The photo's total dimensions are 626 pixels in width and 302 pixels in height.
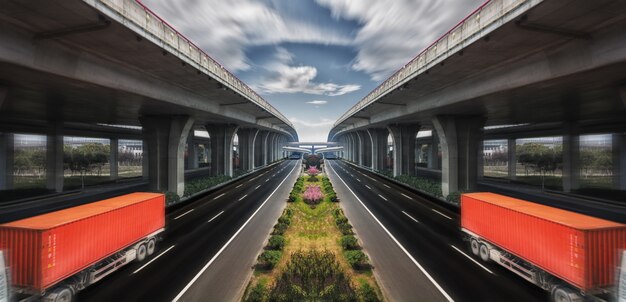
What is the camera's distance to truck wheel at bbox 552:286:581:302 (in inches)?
377

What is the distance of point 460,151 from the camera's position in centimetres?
3100

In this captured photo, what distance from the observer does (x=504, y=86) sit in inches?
669

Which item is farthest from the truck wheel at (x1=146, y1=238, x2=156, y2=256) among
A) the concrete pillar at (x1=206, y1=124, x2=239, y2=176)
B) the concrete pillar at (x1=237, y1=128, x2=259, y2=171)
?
the concrete pillar at (x1=237, y1=128, x2=259, y2=171)

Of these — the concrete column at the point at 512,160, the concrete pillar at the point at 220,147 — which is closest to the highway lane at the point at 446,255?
the concrete pillar at the point at 220,147

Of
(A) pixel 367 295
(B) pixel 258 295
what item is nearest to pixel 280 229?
(B) pixel 258 295

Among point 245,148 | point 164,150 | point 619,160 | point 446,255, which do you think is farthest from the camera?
point 245,148

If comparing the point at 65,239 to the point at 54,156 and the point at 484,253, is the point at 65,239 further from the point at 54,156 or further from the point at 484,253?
the point at 54,156

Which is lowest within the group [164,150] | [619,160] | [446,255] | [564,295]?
[446,255]

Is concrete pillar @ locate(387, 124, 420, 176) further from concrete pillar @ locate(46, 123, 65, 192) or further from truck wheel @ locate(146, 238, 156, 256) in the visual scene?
concrete pillar @ locate(46, 123, 65, 192)

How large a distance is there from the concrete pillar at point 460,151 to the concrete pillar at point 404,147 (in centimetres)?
1809

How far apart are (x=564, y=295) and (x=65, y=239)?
1919cm

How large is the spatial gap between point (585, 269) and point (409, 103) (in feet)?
82.7

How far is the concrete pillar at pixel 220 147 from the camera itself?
160 feet

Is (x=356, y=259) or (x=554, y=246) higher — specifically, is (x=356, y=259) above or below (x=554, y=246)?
below
